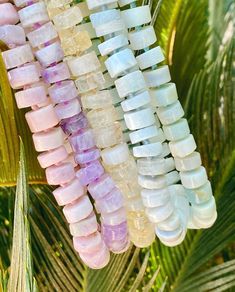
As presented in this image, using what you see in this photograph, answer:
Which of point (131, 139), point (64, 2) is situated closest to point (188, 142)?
point (131, 139)

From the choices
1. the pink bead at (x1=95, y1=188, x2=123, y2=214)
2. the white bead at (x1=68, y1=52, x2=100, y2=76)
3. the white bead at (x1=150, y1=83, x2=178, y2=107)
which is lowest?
the pink bead at (x1=95, y1=188, x2=123, y2=214)

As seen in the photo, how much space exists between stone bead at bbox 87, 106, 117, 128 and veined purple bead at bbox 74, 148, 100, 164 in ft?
0.08

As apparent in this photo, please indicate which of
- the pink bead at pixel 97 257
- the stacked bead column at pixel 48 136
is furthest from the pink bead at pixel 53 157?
the pink bead at pixel 97 257

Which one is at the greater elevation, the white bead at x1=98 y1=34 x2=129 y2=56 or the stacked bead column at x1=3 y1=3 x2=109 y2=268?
the white bead at x1=98 y1=34 x2=129 y2=56

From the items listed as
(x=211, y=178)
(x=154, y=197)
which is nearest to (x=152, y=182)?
(x=154, y=197)

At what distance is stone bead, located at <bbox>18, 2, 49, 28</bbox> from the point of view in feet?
1.74

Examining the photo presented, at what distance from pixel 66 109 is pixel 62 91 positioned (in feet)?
0.05

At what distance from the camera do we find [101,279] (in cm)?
72

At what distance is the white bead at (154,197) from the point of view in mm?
586

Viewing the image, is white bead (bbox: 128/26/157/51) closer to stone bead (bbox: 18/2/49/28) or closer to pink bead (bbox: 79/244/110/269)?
stone bead (bbox: 18/2/49/28)

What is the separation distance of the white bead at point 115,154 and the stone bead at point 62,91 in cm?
6

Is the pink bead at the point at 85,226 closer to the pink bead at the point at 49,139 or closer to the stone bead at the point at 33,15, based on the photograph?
the pink bead at the point at 49,139

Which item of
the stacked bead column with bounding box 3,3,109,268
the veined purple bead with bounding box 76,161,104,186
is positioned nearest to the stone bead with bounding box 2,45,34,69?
the stacked bead column with bounding box 3,3,109,268

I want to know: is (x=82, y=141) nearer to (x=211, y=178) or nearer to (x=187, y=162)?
(x=187, y=162)
